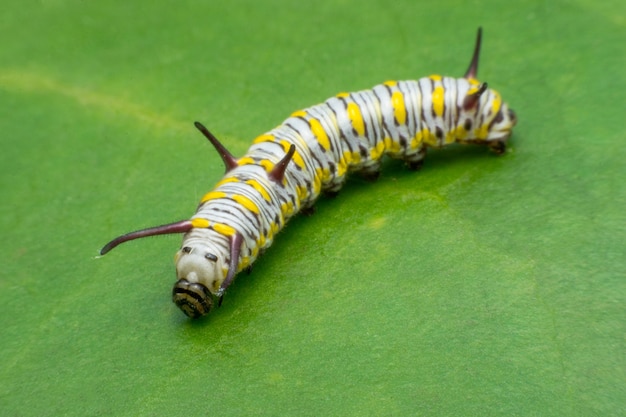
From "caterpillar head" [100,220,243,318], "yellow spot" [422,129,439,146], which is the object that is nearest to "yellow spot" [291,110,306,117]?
"yellow spot" [422,129,439,146]

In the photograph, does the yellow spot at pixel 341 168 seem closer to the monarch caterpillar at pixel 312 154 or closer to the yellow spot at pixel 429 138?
the monarch caterpillar at pixel 312 154

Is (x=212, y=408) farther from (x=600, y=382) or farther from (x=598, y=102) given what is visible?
(x=598, y=102)

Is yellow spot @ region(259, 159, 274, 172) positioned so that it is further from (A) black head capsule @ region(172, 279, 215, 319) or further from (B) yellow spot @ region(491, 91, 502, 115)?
(B) yellow spot @ region(491, 91, 502, 115)

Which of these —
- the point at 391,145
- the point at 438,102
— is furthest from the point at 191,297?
the point at 438,102

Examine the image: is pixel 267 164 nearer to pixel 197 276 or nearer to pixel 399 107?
pixel 197 276

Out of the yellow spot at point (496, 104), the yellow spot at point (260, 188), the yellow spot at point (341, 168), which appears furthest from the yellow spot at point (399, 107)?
the yellow spot at point (260, 188)

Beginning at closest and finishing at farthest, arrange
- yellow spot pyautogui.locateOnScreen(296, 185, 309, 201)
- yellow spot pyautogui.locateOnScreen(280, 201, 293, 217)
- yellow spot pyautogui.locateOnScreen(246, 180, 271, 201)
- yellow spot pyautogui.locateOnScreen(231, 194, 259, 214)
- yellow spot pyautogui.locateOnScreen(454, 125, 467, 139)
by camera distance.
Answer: yellow spot pyautogui.locateOnScreen(231, 194, 259, 214)
yellow spot pyautogui.locateOnScreen(246, 180, 271, 201)
yellow spot pyautogui.locateOnScreen(280, 201, 293, 217)
yellow spot pyautogui.locateOnScreen(296, 185, 309, 201)
yellow spot pyautogui.locateOnScreen(454, 125, 467, 139)
